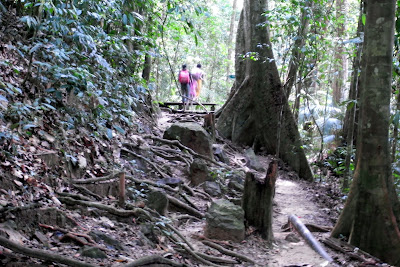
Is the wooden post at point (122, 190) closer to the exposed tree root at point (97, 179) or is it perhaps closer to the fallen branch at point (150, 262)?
the exposed tree root at point (97, 179)

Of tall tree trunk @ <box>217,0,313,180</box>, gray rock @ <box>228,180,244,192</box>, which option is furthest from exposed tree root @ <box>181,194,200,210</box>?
tall tree trunk @ <box>217,0,313,180</box>

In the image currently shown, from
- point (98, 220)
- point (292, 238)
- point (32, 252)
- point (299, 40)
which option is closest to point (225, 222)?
point (292, 238)

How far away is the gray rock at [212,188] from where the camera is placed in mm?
7656

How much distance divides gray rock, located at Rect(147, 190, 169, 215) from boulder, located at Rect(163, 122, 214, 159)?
3693mm

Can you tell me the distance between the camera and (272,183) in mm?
5859

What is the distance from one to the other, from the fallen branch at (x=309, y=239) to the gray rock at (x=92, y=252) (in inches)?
115

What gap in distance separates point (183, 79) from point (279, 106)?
4.55 metres

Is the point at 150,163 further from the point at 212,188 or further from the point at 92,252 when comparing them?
the point at 92,252

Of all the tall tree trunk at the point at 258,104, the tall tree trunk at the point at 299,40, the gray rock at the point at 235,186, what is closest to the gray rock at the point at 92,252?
the gray rock at the point at 235,186

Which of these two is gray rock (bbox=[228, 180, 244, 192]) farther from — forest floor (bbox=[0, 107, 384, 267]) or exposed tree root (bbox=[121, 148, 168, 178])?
exposed tree root (bbox=[121, 148, 168, 178])

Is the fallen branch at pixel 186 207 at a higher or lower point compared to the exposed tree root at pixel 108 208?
lower

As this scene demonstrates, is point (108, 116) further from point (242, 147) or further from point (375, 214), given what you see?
point (242, 147)

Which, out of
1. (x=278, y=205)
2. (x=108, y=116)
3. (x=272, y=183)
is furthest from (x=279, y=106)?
(x=108, y=116)

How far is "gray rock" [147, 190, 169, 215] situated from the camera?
18.5 ft
